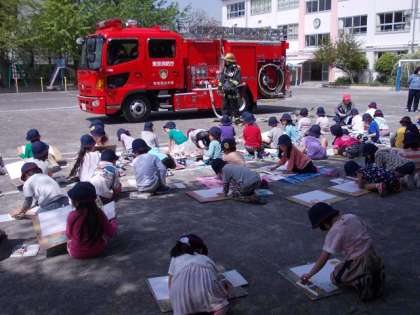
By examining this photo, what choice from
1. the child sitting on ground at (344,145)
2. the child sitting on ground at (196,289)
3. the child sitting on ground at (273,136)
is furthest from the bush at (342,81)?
the child sitting on ground at (196,289)

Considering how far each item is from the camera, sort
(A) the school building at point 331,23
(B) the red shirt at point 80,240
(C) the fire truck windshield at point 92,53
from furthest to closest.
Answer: (A) the school building at point 331,23
(C) the fire truck windshield at point 92,53
(B) the red shirt at point 80,240

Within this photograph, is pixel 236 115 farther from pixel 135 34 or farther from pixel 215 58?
pixel 135 34

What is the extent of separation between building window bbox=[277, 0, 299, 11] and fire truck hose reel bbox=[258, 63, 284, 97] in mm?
32546

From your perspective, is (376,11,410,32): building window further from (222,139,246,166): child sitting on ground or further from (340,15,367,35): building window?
(222,139,246,166): child sitting on ground

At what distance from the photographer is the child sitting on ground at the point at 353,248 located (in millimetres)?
3680

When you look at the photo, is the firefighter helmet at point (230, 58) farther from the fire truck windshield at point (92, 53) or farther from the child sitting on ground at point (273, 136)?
the child sitting on ground at point (273, 136)

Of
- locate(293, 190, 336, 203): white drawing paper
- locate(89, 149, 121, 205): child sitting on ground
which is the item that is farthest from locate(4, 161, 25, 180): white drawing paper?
locate(293, 190, 336, 203): white drawing paper

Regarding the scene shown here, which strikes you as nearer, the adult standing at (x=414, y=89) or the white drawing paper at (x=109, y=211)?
the white drawing paper at (x=109, y=211)

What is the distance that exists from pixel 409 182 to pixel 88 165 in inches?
192

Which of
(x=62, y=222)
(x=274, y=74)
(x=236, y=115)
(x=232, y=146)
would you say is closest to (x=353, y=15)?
(x=274, y=74)

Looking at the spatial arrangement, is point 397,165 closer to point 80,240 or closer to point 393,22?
point 80,240

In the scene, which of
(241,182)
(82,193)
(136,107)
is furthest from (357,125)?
(82,193)

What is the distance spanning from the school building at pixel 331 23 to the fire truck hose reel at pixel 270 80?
24.1 m

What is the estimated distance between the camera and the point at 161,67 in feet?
46.1
